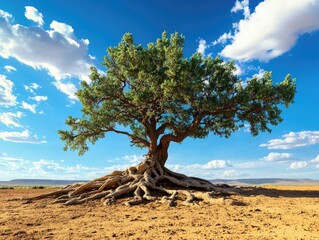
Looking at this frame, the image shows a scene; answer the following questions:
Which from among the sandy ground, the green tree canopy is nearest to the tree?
the green tree canopy

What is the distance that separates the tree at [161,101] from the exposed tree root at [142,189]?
0.08 meters

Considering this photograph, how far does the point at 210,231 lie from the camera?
9000 mm

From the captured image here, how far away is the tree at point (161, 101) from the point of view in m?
22.2

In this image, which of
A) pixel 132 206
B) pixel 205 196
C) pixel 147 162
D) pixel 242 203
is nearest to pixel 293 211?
pixel 242 203

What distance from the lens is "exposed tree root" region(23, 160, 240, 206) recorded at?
18.0m

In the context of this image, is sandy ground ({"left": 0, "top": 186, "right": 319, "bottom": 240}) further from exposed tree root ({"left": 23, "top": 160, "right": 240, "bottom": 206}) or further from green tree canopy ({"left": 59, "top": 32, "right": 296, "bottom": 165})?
green tree canopy ({"left": 59, "top": 32, "right": 296, "bottom": 165})

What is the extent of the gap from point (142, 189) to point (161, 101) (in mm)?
6977

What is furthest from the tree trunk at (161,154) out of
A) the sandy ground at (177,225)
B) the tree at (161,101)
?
the sandy ground at (177,225)

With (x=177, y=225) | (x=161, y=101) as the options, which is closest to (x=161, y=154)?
(x=161, y=101)

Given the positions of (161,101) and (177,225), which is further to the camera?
(161,101)

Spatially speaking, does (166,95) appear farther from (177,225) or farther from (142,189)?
(177,225)

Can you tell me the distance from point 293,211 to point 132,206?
7.82 m

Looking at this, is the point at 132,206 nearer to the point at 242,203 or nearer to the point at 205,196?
the point at 205,196

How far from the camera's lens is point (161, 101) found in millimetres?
23203
